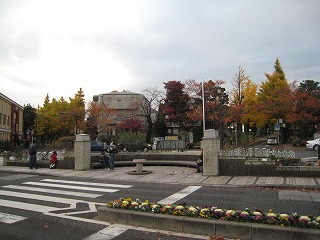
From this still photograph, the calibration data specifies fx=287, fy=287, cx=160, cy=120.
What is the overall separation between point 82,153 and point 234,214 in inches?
551

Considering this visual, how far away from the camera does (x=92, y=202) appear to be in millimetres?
9258

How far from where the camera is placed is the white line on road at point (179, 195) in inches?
358

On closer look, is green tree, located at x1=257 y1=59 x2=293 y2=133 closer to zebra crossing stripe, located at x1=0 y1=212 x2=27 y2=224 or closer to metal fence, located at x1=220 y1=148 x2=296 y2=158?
metal fence, located at x1=220 y1=148 x2=296 y2=158

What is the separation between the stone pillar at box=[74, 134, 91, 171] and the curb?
11.7m

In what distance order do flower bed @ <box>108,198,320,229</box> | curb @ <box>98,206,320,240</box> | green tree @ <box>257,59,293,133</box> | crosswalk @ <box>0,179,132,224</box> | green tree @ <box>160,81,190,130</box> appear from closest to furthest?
curb @ <box>98,206,320,240</box> < flower bed @ <box>108,198,320,229</box> < crosswalk @ <box>0,179,132,224</box> < green tree @ <box>257,59,293,133</box> < green tree @ <box>160,81,190,130</box>

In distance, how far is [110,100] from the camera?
219 ft

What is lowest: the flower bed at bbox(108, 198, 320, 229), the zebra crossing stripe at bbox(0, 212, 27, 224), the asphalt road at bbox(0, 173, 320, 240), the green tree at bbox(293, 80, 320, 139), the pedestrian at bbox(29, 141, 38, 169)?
the zebra crossing stripe at bbox(0, 212, 27, 224)

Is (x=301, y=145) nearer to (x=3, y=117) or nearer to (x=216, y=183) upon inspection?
(x=216, y=183)

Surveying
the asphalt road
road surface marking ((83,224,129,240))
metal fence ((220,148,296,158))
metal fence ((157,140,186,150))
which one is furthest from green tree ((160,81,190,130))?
road surface marking ((83,224,129,240))

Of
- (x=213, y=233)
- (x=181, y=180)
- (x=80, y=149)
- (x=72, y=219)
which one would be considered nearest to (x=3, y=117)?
(x=80, y=149)

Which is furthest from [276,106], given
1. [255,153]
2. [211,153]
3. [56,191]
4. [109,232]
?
[109,232]

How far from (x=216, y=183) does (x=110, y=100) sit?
186ft

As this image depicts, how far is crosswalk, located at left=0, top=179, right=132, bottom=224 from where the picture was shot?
26.7 feet

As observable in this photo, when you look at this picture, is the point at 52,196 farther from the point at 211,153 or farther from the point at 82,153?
the point at 82,153
